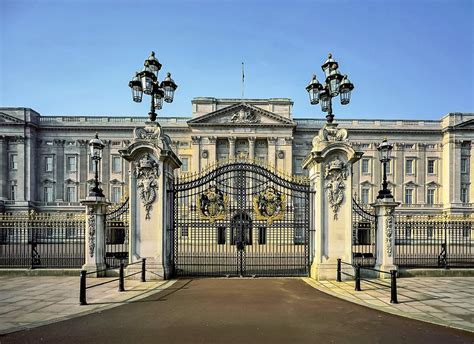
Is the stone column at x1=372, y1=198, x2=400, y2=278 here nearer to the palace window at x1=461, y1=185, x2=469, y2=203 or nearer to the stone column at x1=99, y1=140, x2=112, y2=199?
the stone column at x1=99, y1=140, x2=112, y2=199

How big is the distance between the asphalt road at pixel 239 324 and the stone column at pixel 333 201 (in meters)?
3.11

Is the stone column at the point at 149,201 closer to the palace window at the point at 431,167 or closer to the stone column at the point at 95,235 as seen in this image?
the stone column at the point at 95,235

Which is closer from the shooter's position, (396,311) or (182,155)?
(396,311)

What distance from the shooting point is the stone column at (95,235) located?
1356 cm

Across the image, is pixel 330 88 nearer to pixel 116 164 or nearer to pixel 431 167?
pixel 116 164

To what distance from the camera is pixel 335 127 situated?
1417 cm

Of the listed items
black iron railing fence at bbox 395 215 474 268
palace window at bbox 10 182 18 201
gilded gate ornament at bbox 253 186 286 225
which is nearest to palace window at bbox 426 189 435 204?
black iron railing fence at bbox 395 215 474 268

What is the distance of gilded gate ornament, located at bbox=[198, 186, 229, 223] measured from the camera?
47.3ft

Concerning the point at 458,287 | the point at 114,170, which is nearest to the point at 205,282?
the point at 458,287

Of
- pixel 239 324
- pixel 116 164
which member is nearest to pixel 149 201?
pixel 239 324

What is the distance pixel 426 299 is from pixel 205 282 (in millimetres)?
7218

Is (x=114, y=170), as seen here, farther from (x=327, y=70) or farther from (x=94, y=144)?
(x=327, y=70)

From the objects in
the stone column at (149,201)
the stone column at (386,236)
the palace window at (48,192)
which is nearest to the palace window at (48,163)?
the palace window at (48,192)

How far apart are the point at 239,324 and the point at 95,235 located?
822 cm
